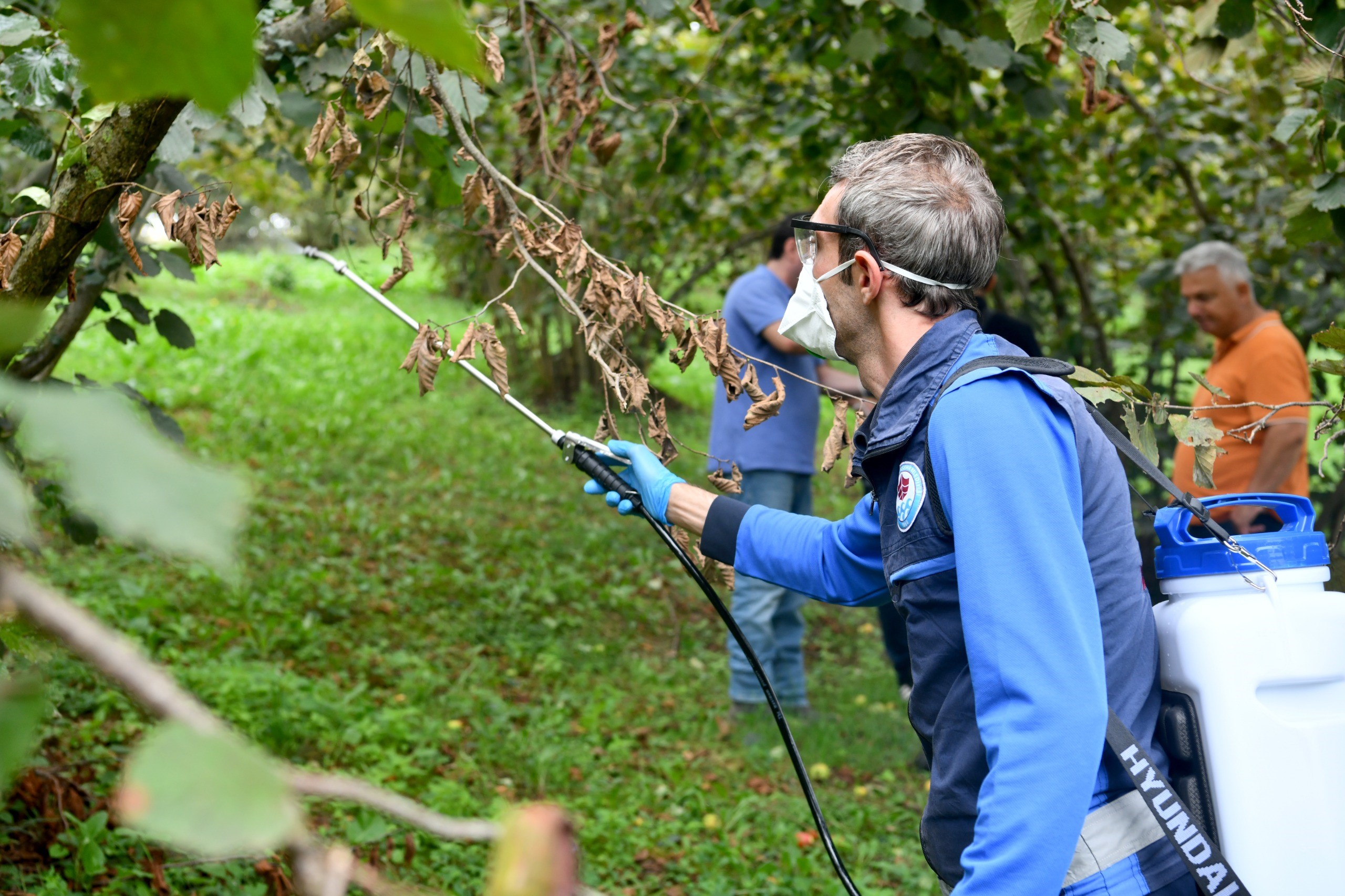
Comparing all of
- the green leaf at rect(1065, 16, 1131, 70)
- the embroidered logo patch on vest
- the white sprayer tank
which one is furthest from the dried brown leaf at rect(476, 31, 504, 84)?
the white sprayer tank

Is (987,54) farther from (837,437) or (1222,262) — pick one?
(837,437)

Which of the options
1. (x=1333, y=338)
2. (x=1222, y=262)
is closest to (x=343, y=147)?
(x=1333, y=338)

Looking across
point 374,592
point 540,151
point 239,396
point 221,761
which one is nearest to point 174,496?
point 221,761

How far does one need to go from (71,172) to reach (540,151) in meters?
1.20

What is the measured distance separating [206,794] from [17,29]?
2.06 metres

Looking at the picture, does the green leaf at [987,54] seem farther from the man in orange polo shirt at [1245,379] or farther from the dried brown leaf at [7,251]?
the dried brown leaf at [7,251]

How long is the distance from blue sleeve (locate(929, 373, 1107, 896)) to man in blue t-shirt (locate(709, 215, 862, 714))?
2.77m

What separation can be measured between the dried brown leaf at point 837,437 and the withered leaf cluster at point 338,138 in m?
1.04

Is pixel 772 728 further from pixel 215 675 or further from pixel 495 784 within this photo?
pixel 215 675

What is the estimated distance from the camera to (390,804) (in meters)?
0.36

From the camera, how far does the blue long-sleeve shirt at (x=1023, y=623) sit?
3.95 feet

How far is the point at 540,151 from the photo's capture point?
272cm

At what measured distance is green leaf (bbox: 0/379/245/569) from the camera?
0.31m

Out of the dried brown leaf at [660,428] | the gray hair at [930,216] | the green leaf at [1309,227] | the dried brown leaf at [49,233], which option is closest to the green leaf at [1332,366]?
the gray hair at [930,216]
